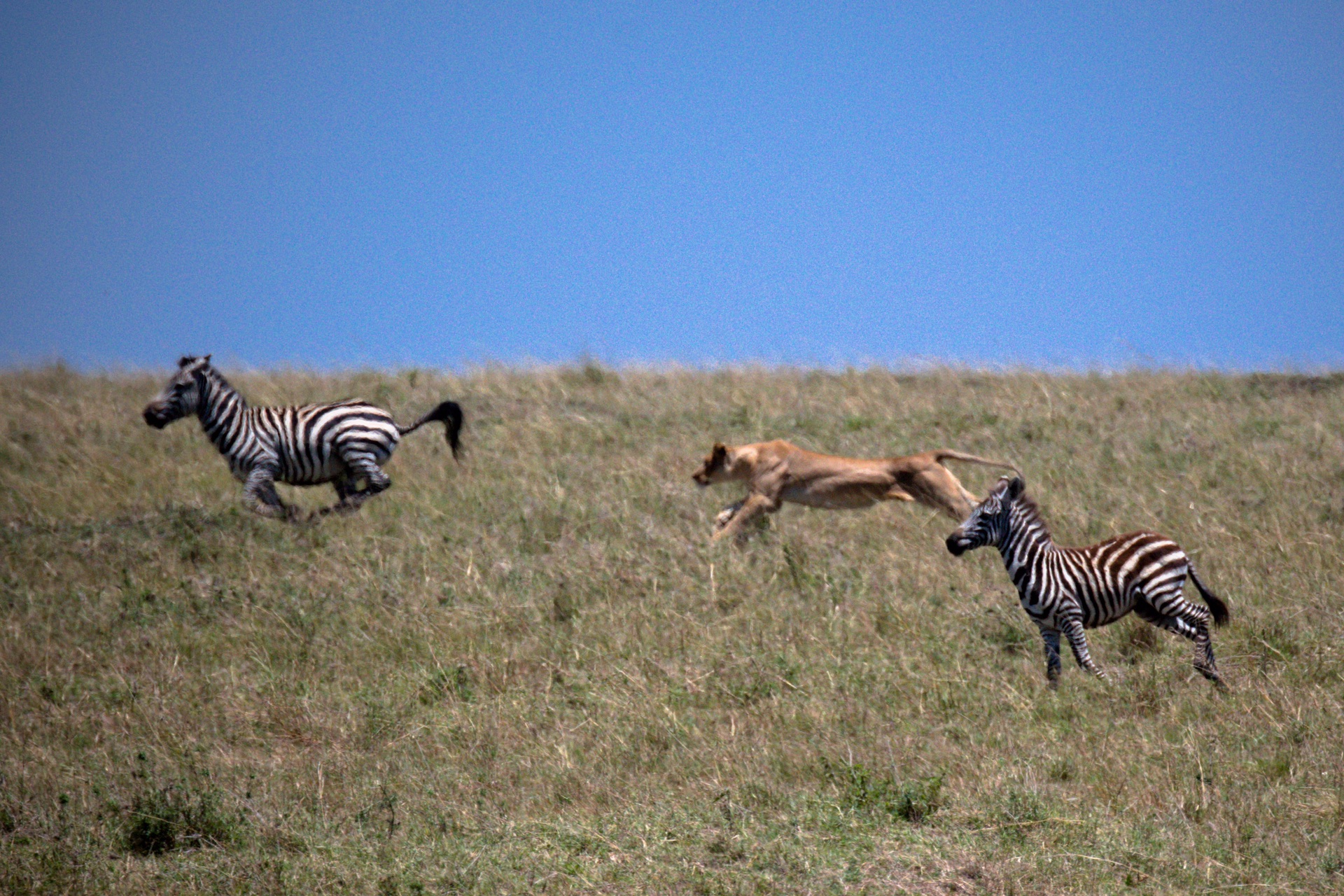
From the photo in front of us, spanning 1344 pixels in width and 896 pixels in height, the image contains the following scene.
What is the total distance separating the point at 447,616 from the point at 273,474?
367cm

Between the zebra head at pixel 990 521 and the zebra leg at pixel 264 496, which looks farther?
the zebra leg at pixel 264 496

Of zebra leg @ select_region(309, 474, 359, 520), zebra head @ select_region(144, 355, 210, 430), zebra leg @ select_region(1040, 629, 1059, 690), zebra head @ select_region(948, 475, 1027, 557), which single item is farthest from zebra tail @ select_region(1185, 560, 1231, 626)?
zebra head @ select_region(144, 355, 210, 430)

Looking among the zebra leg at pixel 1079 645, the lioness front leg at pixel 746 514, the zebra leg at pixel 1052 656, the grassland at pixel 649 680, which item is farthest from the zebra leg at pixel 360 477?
the zebra leg at pixel 1079 645

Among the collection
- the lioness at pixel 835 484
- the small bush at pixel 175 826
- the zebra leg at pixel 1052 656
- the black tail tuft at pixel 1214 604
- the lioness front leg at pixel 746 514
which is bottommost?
the small bush at pixel 175 826

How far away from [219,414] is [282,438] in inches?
30.0

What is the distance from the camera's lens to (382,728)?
814 centimetres

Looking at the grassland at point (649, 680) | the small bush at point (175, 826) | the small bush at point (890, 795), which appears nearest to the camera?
the grassland at point (649, 680)

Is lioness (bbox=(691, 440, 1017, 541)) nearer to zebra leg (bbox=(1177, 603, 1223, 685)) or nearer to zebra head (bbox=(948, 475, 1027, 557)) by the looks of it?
zebra head (bbox=(948, 475, 1027, 557))

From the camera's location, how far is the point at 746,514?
1184 cm

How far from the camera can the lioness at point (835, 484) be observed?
11.7 metres

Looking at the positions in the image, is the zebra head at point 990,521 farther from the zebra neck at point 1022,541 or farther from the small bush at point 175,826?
the small bush at point 175,826

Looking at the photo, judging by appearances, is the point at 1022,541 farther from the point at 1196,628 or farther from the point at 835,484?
the point at 835,484

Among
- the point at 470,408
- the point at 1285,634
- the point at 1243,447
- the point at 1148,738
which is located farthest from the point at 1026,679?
the point at 470,408

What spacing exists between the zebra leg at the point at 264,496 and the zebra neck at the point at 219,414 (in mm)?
493
